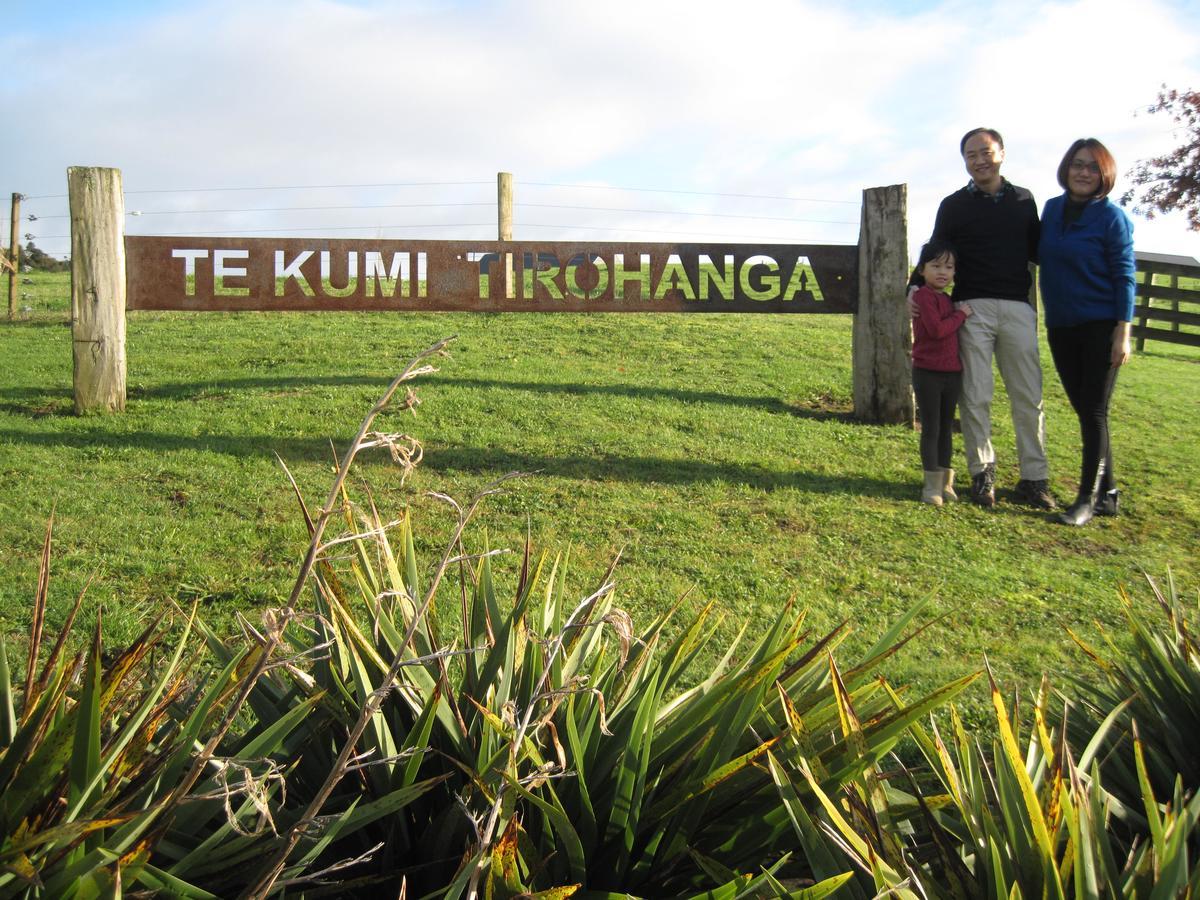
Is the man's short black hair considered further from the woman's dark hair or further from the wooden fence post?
the wooden fence post

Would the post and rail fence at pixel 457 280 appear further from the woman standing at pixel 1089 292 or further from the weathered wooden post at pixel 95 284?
the woman standing at pixel 1089 292

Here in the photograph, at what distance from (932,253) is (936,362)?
2.12ft

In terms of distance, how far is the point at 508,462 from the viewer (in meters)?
6.53

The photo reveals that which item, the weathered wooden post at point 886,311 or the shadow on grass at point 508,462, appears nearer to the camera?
the shadow on grass at point 508,462

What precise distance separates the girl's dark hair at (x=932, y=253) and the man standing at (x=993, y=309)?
0.09 meters

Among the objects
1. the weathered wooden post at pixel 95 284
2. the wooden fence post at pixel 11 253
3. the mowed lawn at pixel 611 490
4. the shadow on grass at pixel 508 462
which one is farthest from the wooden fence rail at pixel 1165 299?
the wooden fence post at pixel 11 253

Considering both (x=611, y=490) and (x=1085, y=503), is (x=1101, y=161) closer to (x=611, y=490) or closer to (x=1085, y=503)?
(x=1085, y=503)

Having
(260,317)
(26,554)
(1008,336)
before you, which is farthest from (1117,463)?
(260,317)

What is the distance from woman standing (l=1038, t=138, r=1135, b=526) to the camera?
19.2 ft

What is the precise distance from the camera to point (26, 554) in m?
4.63

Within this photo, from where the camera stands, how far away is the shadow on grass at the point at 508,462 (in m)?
6.36

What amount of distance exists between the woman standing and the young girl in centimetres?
54

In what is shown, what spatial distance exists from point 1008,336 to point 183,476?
Answer: 4.86 m

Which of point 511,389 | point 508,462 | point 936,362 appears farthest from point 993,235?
point 511,389
